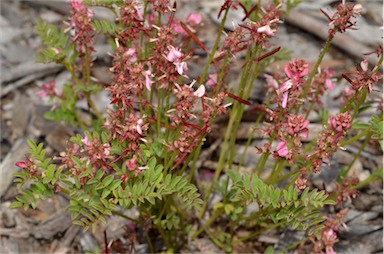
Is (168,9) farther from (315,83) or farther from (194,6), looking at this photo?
(194,6)

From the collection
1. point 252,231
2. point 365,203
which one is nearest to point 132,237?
point 252,231

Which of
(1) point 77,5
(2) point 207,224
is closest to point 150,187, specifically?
(2) point 207,224

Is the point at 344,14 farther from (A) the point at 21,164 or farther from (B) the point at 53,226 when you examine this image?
(B) the point at 53,226

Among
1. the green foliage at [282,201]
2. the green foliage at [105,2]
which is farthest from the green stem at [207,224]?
the green foliage at [105,2]

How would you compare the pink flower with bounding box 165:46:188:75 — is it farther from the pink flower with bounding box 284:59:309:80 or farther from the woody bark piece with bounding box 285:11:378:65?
the woody bark piece with bounding box 285:11:378:65

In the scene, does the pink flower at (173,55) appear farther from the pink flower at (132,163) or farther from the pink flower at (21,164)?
the pink flower at (21,164)

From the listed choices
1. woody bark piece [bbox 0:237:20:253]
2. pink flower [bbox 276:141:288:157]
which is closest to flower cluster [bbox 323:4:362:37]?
pink flower [bbox 276:141:288:157]
